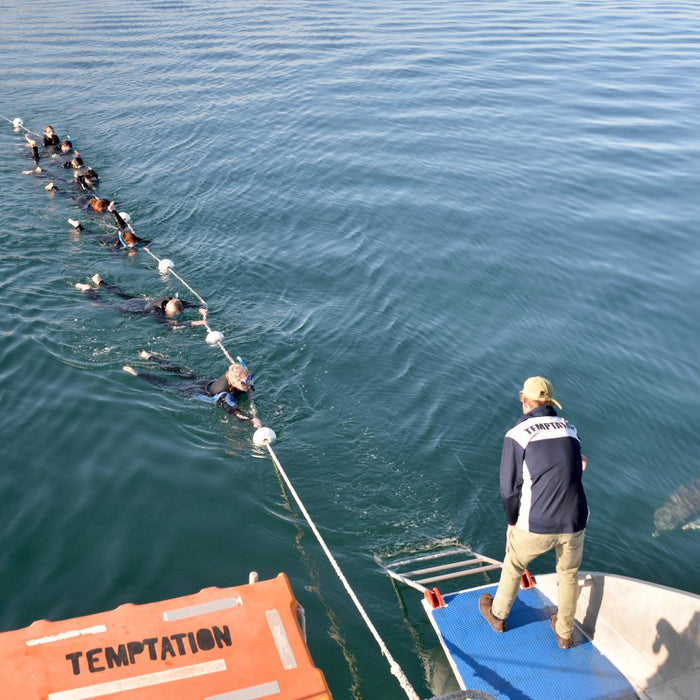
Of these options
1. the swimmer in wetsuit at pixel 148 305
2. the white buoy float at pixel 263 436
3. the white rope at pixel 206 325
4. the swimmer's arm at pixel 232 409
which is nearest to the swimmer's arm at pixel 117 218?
the white rope at pixel 206 325

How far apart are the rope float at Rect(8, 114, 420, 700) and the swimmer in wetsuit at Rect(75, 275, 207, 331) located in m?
0.49

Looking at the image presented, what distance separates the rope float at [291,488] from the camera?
18.8ft

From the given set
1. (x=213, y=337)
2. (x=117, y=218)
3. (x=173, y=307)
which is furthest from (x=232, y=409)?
(x=117, y=218)

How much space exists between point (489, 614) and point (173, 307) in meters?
8.35

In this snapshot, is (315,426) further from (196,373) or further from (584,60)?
(584,60)

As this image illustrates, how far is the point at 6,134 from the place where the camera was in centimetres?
2392

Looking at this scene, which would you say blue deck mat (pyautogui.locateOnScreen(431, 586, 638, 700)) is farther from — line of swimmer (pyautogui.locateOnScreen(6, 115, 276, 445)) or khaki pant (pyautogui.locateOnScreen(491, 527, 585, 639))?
line of swimmer (pyautogui.locateOnScreen(6, 115, 276, 445))

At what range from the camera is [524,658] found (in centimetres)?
648

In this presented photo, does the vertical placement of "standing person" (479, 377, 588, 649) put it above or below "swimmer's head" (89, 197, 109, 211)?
below

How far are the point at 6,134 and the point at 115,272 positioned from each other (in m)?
13.0

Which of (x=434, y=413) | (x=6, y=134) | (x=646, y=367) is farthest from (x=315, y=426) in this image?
(x=6, y=134)

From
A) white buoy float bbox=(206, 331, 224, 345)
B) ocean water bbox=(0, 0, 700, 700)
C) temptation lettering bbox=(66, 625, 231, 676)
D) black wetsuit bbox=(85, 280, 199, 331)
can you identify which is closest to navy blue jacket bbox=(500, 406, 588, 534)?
ocean water bbox=(0, 0, 700, 700)

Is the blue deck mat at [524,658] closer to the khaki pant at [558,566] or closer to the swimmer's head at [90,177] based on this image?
the khaki pant at [558,566]

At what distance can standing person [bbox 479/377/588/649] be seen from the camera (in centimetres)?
572
